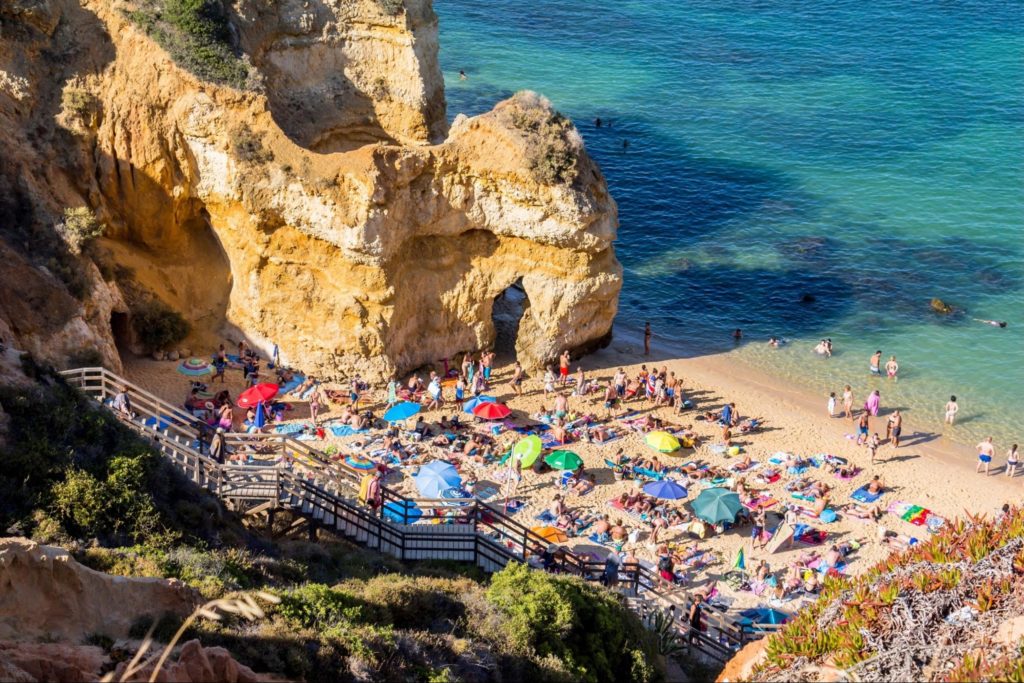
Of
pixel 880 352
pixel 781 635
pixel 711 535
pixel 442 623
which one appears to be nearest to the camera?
pixel 781 635

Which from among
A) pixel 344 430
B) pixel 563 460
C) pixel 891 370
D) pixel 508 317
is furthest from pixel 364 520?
pixel 891 370

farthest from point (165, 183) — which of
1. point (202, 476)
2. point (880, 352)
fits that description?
point (880, 352)

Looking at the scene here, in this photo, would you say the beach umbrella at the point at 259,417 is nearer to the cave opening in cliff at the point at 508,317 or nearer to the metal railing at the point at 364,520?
the metal railing at the point at 364,520

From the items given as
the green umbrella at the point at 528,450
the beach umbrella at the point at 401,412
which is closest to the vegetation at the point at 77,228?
the beach umbrella at the point at 401,412

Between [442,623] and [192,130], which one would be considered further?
[192,130]

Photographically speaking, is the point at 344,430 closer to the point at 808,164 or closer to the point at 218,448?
the point at 218,448

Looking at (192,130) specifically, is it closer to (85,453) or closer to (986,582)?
(85,453)
